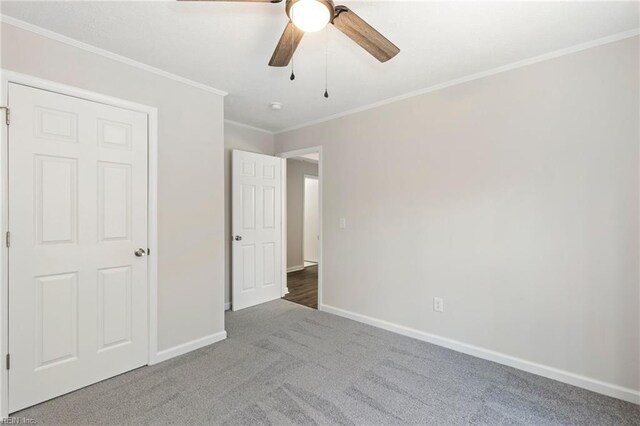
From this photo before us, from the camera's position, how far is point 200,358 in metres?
2.54

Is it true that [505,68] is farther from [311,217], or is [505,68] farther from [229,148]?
[311,217]

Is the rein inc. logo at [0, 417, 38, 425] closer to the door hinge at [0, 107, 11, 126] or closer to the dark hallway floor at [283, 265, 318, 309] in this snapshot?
the door hinge at [0, 107, 11, 126]

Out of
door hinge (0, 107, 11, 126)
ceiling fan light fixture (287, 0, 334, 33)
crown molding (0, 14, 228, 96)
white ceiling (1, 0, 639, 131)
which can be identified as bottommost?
door hinge (0, 107, 11, 126)

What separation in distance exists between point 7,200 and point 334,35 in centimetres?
230

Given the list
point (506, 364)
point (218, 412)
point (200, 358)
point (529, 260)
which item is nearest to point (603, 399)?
point (506, 364)

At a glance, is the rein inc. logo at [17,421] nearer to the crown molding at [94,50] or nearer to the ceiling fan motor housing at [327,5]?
the crown molding at [94,50]

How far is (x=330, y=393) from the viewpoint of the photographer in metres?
2.07

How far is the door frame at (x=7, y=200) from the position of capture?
5.96 feet

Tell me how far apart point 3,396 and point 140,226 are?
125 cm

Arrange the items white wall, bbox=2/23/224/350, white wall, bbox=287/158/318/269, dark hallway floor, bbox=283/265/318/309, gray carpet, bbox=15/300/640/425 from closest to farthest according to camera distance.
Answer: gray carpet, bbox=15/300/640/425
white wall, bbox=2/23/224/350
dark hallway floor, bbox=283/265/318/309
white wall, bbox=287/158/318/269

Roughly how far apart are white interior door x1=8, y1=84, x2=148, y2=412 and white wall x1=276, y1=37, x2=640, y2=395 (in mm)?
2172

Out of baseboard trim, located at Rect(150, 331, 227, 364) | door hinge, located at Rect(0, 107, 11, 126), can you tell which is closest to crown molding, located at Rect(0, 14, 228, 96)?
door hinge, located at Rect(0, 107, 11, 126)

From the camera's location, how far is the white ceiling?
1729 millimetres

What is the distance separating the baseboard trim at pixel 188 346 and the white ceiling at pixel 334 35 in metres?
2.34
